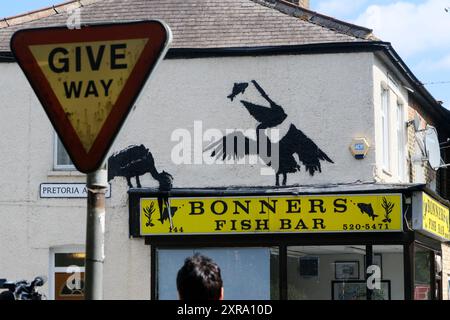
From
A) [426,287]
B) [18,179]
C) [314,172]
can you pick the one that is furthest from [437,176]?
[18,179]

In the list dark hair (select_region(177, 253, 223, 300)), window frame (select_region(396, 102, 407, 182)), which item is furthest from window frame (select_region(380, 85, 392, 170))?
dark hair (select_region(177, 253, 223, 300))

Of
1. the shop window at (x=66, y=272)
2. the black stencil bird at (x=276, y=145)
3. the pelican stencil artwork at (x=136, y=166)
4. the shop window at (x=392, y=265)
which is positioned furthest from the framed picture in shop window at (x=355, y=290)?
the shop window at (x=66, y=272)

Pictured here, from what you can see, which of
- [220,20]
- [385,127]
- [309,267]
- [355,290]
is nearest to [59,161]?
[220,20]

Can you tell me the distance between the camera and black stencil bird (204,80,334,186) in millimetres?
16547

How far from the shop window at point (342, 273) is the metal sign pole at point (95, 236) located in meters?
13.2

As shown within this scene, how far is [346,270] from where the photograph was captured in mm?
17625

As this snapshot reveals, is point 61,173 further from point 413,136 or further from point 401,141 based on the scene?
point 413,136

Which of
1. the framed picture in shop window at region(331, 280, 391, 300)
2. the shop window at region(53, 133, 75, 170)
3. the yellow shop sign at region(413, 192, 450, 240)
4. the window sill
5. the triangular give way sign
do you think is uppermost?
the shop window at region(53, 133, 75, 170)

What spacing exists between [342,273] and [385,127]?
2.82 meters

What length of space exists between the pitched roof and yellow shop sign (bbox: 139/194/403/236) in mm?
2761

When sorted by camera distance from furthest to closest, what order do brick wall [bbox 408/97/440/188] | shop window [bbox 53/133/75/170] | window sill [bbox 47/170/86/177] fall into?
1. brick wall [bbox 408/97/440/188]
2. shop window [bbox 53/133/75/170]
3. window sill [bbox 47/170/86/177]

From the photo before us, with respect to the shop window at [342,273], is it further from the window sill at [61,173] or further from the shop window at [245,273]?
the window sill at [61,173]

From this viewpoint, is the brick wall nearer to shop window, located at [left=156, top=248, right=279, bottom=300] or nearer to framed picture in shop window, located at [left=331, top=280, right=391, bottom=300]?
framed picture in shop window, located at [left=331, top=280, right=391, bottom=300]
